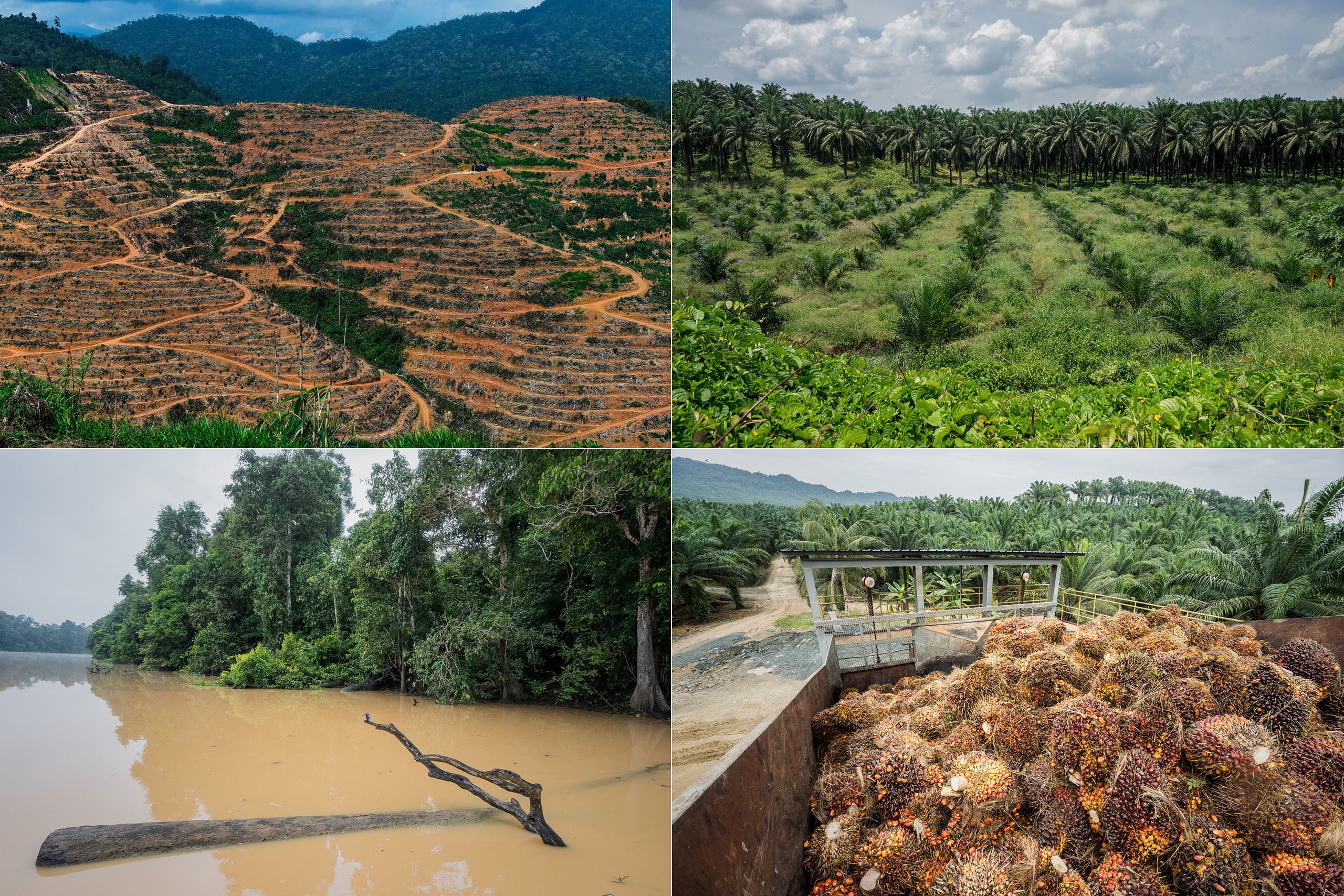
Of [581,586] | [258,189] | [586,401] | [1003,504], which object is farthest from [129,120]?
[1003,504]

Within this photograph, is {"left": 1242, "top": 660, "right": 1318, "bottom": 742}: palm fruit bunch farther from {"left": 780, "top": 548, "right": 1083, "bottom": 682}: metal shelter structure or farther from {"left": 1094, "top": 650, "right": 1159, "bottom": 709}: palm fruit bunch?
{"left": 780, "top": 548, "right": 1083, "bottom": 682}: metal shelter structure

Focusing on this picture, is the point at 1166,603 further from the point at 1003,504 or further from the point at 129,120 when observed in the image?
the point at 129,120

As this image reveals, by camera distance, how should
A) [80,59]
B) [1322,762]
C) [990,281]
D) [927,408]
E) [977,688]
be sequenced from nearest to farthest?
[1322,762] → [977,688] → [927,408] → [990,281] → [80,59]

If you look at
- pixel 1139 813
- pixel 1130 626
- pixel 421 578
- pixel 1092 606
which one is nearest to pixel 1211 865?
pixel 1139 813

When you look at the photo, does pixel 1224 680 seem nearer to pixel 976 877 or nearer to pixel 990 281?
pixel 976 877

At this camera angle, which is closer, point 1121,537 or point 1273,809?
point 1273,809

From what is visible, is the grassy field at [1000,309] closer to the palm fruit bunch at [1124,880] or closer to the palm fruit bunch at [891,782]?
the palm fruit bunch at [891,782]

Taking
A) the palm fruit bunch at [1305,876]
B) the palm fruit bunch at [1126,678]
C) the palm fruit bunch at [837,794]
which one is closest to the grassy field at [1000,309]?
the palm fruit bunch at [1126,678]
